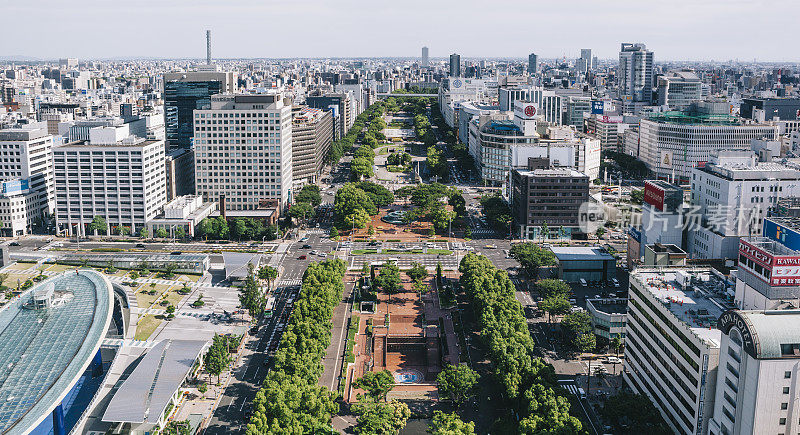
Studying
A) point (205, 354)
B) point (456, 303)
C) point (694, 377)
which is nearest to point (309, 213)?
point (456, 303)

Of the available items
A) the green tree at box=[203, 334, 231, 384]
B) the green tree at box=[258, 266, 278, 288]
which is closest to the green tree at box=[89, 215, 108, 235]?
the green tree at box=[258, 266, 278, 288]

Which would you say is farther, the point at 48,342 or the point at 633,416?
the point at 48,342

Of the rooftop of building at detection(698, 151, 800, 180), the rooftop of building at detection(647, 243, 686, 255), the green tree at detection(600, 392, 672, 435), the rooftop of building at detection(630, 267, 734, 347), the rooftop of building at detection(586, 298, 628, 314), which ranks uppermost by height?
the rooftop of building at detection(698, 151, 800, 180)

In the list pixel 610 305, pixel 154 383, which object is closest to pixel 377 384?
pixel 154 383

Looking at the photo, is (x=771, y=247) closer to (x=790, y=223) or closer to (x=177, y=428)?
(x=790, y=223)

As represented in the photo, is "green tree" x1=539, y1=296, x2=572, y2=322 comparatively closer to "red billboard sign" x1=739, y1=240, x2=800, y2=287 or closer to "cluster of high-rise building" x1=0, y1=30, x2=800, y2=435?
"cluster of high-rise building" x1=0, y1=30, x2=800, y2=435

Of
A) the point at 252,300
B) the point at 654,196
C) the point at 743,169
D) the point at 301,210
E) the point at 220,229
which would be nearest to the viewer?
the point at 252,300

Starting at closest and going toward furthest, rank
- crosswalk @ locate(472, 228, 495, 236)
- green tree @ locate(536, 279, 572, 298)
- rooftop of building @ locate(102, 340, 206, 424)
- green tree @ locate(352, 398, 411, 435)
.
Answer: green tree @ locate(352, 398, 411, 435)
rooftop of building @ locate(102, 340, 206, 424)
green tree @ locate(536, 279, 572, 298)
crosswalk @ locate(472, 228, 495, 236)
